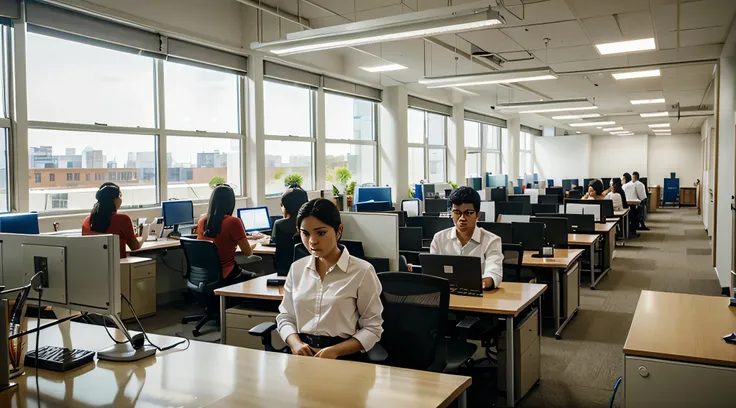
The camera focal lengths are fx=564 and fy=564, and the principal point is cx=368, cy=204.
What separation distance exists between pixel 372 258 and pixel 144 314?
11.0ft

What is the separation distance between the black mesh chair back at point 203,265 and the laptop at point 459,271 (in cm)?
216

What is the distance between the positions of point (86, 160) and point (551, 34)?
585cm

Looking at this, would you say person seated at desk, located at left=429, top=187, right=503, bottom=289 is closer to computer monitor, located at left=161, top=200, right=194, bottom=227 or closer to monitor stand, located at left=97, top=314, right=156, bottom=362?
monitor stand, located at left=97, top=314, right=156, bottom=362

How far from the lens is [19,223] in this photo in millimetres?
4969

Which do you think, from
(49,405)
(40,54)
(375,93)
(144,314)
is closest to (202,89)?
(40,54)

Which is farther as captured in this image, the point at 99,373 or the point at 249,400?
the point at 99,373

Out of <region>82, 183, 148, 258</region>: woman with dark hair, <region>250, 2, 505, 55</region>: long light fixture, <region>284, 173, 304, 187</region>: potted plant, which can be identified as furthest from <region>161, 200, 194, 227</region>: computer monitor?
<region>250, 2, 505, 55</region>: long light fixture

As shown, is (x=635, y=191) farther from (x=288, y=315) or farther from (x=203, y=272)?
(x=288, y=315)

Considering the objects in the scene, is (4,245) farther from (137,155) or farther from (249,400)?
(137,155)

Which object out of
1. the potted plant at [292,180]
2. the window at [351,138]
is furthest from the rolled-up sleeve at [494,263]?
the window at [351,138]

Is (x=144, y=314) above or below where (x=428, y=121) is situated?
below

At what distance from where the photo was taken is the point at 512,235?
5.53 meters

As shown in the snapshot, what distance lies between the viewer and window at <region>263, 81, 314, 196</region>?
8891mm

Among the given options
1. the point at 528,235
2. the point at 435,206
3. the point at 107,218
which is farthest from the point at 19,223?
the point at 435,206
